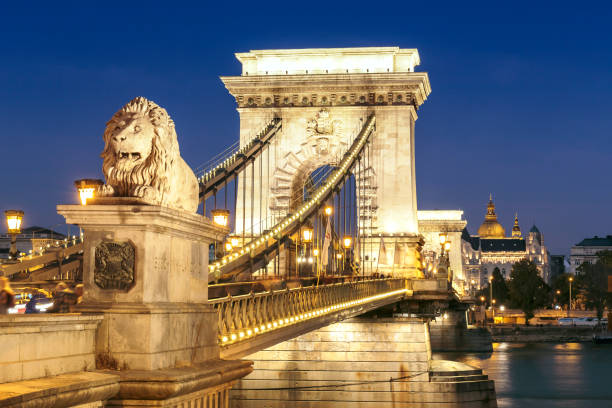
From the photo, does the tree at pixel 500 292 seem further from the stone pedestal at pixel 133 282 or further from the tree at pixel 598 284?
the stone pedestal at pixel 133 282

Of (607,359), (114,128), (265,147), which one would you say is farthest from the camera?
(607,359)

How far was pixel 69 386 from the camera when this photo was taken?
32.2 ft

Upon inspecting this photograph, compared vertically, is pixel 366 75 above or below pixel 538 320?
above

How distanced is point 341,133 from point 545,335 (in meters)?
64.4

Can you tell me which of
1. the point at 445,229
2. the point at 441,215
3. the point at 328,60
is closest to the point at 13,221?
the point at 328,60

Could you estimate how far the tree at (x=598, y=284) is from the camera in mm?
130125

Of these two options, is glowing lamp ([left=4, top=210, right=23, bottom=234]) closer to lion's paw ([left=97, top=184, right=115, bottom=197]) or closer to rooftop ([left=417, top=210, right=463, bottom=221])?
lion's paw ([left=97, top=184, right=115, bottom=197])

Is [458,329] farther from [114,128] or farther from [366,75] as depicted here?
[114,128]

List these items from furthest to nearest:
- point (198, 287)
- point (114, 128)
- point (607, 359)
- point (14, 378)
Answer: point (607, 359)
point (198, 287)
point (114, 128)
point (14, 378)

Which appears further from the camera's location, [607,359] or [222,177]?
[607,359]

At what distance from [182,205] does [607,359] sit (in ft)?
254

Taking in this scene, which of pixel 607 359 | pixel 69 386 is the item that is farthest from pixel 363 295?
pixel 607 359

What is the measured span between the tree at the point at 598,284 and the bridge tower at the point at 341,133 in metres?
73.1

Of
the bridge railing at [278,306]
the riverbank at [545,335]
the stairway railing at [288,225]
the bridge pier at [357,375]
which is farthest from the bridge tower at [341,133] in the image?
the riverbank at [545,335]
